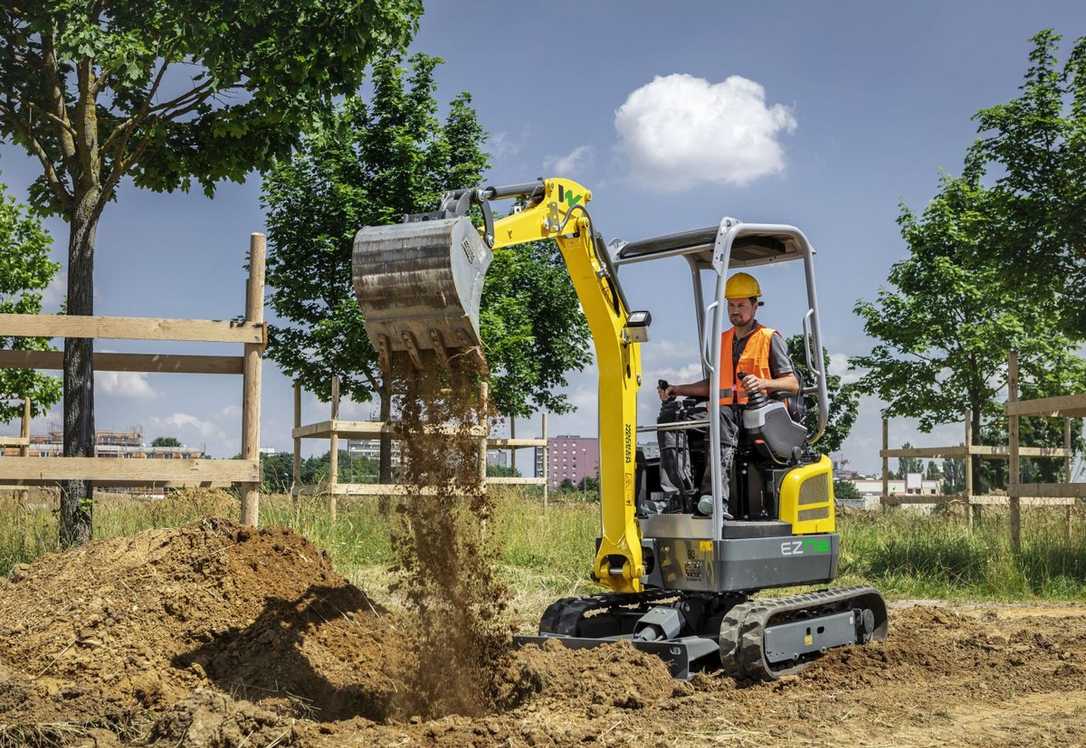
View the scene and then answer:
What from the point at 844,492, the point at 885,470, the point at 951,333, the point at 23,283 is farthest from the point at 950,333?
the point at 844,492

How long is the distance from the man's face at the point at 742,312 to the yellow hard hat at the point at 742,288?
0.04 meters

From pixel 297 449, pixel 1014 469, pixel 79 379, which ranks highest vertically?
pixel 79 379

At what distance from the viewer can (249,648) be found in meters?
7.17

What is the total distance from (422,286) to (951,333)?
2713cm

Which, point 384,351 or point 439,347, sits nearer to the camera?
point 439,347

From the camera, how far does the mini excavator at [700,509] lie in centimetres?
691

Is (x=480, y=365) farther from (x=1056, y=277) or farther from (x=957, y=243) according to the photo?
(x=957, y=243)

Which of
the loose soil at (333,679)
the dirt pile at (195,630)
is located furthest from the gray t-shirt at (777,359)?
the dirt pile at (195,630)

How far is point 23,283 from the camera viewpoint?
24.3 metres

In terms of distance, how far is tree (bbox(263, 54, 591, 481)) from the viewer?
78.8 feet

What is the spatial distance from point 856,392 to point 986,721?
89.7 ft

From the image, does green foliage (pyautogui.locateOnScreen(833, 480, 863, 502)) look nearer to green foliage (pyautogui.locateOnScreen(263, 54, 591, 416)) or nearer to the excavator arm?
green foliage (pyautogui.locateOnScreen(263, 54, 591, 416))

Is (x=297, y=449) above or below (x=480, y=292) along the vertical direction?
below

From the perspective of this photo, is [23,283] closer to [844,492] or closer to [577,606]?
[577,606]
